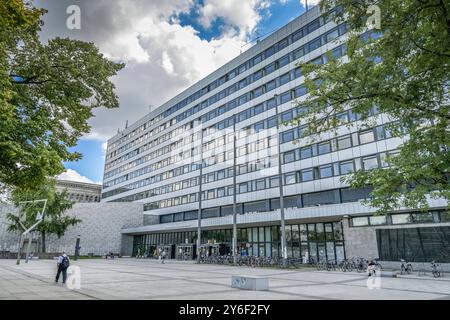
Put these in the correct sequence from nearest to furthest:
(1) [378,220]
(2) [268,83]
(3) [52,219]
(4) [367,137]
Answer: (1) [378,220] < (4) [367,137] < (2) [268,83] < (3) [52,219]

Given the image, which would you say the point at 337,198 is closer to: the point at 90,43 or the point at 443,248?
the point at 443,248

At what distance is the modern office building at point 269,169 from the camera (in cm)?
2989

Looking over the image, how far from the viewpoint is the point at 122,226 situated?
65.8m

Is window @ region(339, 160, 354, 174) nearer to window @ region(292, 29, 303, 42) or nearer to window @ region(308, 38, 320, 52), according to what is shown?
window @ region(308, 38, 320, 52)

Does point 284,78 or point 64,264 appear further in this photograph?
point 284,78

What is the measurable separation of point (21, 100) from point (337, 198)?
29.6 metres

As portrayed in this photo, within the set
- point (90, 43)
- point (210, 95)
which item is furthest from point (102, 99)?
point (210, 95)

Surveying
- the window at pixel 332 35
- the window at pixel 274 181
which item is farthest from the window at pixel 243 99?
the window at pixel 332 35

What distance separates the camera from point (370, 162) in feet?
102

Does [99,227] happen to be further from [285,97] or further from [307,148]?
[307,148]

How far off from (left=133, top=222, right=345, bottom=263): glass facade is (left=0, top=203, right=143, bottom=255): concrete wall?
772 inches

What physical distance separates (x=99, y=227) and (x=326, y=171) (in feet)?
162

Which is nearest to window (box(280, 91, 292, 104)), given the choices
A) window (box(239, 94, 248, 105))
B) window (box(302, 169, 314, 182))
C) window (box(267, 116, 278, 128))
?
window (box(267, 116, 278, 128))

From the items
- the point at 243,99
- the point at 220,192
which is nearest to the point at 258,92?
the point at 243,99
